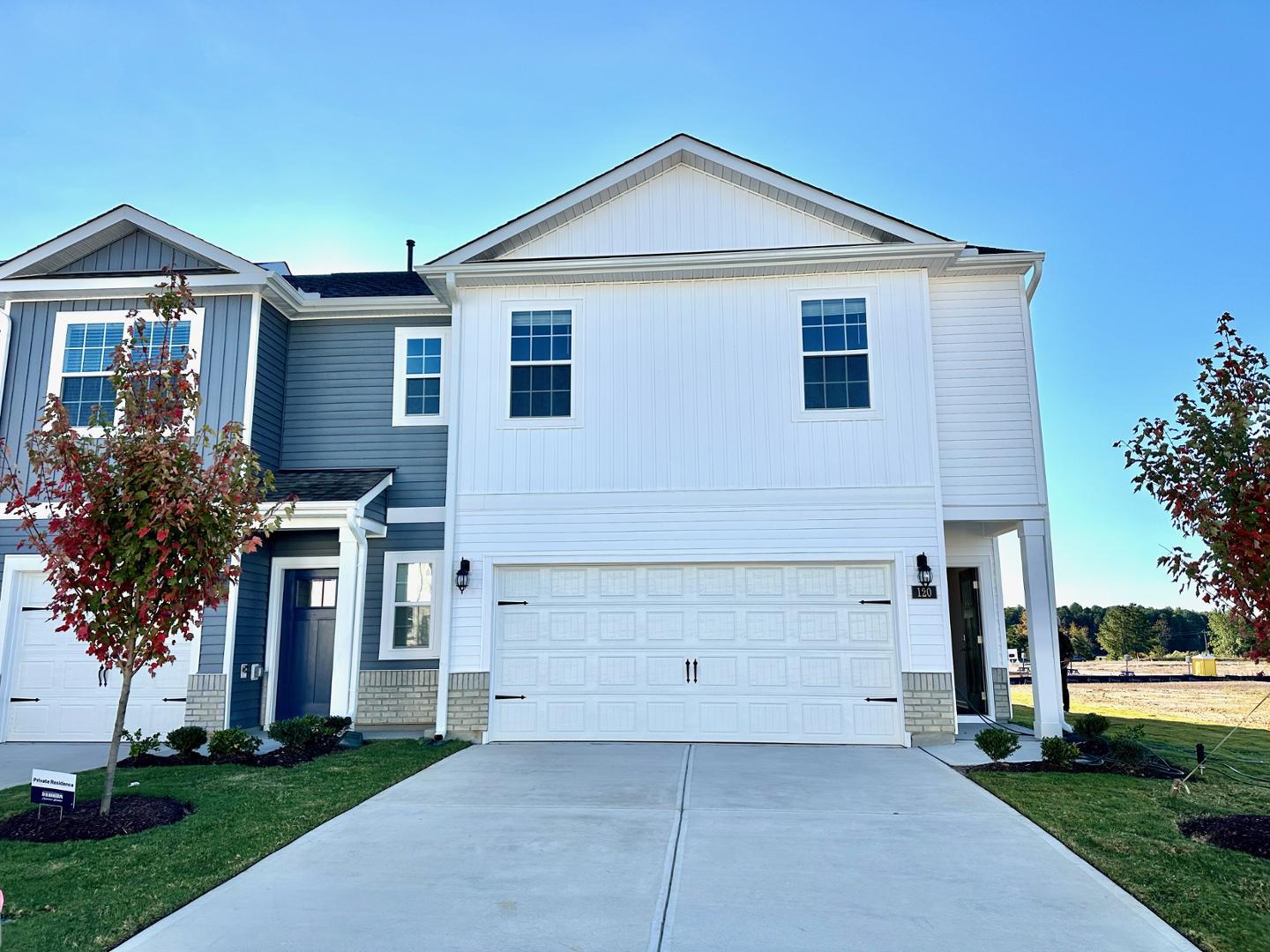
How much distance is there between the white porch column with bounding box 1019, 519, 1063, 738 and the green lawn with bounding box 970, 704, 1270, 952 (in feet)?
4.69

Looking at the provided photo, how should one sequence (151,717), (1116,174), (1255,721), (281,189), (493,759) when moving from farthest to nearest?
(1116,174) → (281,189) → (1255,721) → (151,717) → (493,759)

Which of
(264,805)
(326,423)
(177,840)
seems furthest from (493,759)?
(326,423)

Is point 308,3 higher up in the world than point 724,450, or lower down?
higher up

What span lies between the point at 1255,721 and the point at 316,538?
15.2m

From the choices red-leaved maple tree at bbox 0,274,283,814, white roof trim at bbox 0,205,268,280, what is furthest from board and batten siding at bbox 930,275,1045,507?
white roof trim at bbox 0,205,268,280

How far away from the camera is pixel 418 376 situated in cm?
1202

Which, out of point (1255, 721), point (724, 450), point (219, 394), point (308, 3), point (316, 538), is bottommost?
point (1255, 721)

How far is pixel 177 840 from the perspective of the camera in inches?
231

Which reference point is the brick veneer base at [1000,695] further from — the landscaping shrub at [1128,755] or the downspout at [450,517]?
the downspout at [450,517]

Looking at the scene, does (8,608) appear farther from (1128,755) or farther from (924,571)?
(1128,755)

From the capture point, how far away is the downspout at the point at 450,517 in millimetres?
10648

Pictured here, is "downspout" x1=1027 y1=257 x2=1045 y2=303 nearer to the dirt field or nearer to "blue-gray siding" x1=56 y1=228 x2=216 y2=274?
the dirt field

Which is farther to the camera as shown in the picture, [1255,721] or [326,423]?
[1255,721]

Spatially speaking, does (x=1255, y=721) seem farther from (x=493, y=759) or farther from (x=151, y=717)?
(x=151, y=717)
